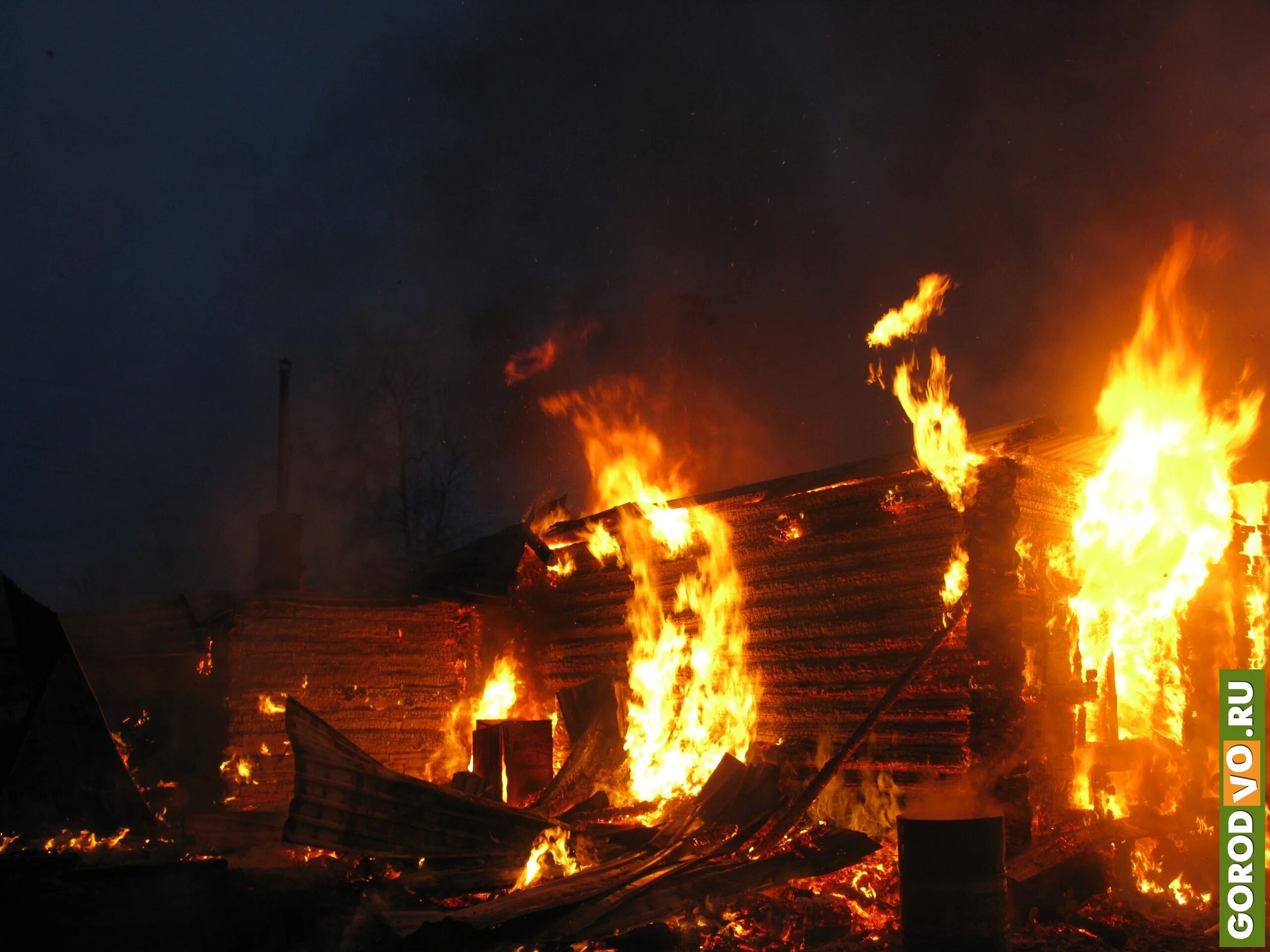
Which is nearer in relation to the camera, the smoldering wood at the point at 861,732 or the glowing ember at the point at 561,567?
the smoldering wood at the point at 861,732

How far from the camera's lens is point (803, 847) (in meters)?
8.63

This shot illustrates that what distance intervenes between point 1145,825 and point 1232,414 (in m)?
4.75

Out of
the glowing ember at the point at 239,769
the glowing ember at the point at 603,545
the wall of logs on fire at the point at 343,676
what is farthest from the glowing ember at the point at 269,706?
the glowing ember at the point at 603,545

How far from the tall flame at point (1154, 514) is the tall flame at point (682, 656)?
4.12 m

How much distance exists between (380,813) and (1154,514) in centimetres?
914

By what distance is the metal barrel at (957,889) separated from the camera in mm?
6516

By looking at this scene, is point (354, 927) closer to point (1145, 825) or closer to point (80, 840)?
point (80, 840)

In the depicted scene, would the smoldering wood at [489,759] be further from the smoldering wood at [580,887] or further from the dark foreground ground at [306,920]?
the dark foreground ground at [306,920]

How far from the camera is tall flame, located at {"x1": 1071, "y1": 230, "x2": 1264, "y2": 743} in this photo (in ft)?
33.9

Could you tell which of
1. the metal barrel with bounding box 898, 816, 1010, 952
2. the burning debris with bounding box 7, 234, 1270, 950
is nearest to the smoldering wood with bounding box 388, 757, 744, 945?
the burning debris with bounding box 7, 234, 1270, 950

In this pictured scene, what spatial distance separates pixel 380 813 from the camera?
886 centimetres

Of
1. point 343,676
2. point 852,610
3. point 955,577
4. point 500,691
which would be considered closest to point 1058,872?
point 955,577

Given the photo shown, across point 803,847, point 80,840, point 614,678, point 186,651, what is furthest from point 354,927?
point 186,651

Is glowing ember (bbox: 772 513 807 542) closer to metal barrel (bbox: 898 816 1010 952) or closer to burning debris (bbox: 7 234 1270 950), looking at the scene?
burning debris (bbox: 7 234 1270 950)
